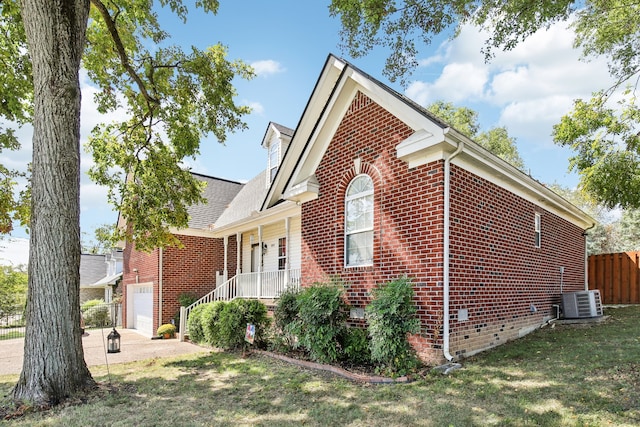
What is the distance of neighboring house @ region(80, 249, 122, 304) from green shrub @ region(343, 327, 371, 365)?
83.2ft

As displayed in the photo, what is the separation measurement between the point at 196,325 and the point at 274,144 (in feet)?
25.1

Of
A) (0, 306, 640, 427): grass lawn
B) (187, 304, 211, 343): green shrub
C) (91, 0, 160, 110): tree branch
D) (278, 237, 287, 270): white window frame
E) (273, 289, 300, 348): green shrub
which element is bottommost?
(187, 304, 211, 343): green shrub

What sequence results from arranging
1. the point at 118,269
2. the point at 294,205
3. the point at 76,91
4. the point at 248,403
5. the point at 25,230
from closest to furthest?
the point at 248,403 < the point at 76,91 < the point at 25,230 < the point at 294,205 < the point at 118,269

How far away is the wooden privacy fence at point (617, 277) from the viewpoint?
14953 millimetres

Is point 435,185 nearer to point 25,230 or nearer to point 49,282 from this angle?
point 49,282

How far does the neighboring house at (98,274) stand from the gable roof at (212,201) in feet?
43.9

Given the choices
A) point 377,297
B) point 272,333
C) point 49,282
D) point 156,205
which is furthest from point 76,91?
point 272,333

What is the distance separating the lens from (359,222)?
29.8 ft

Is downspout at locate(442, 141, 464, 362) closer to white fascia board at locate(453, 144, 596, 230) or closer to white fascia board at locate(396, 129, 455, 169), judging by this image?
white fascia board at locate(396, 129, 455, 169)

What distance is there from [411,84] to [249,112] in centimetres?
569

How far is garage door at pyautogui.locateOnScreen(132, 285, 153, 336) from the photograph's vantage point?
1688 cm

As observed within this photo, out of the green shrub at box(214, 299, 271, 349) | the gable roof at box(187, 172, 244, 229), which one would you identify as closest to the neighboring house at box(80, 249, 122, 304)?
the gable roof at box(187, 172, 244, 229)

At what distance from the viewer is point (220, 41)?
1169 cm

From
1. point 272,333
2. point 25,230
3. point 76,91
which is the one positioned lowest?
point 272,333
